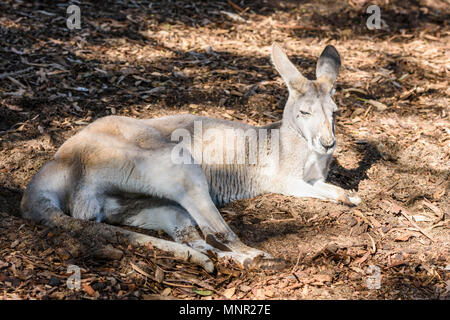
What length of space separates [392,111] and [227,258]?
3555 millimetres

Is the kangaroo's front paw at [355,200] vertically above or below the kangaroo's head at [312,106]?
below

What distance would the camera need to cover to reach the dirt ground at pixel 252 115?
346cm

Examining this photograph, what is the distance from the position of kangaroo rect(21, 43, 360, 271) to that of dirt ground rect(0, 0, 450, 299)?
144mm

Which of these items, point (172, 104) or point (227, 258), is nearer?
point (227, 258)

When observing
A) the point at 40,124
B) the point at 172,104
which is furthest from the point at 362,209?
the point at 40,124

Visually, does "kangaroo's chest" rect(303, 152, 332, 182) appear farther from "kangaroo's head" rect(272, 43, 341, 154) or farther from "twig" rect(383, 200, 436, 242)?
"twig" rect(383, 200, 436, 242)

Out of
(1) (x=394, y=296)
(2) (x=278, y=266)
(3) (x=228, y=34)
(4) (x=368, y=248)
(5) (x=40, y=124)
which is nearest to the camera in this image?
(1) (x=394, y=296)

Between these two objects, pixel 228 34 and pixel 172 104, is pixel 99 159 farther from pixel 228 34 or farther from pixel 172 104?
pixel 228 34

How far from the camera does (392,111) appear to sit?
6355 millimetres
